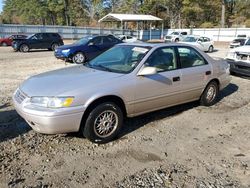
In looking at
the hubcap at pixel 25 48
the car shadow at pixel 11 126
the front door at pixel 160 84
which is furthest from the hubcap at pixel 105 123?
the hubcap at pixel 25 48

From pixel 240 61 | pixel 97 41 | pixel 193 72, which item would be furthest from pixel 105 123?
pixel 97 41

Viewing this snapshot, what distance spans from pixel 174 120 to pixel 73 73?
2.17 metres

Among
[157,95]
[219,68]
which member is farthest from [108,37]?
[157,95]

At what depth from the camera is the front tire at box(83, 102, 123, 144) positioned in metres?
4.29

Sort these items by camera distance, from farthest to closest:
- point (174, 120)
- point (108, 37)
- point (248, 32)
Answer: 1. point (248, 32)
2. point (108, 37)
3. point (174, 120)

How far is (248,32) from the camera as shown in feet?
120

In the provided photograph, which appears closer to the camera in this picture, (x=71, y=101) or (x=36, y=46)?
(x=71, y=101)

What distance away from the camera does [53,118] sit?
3949 mm

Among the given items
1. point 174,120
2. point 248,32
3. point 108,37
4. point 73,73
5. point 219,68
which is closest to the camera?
point 73,73

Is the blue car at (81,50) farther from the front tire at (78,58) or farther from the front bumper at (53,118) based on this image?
the front bumper at (53,118)

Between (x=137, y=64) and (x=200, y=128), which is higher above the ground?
(x=137, y=64)

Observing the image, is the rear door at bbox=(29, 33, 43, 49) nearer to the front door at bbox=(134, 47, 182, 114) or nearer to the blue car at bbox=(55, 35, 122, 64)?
the blue car at bbox=(55, 35, 122, 64)

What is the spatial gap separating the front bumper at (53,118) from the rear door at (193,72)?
2.41m

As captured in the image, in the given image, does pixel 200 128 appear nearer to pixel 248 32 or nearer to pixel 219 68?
pixel 219 68
